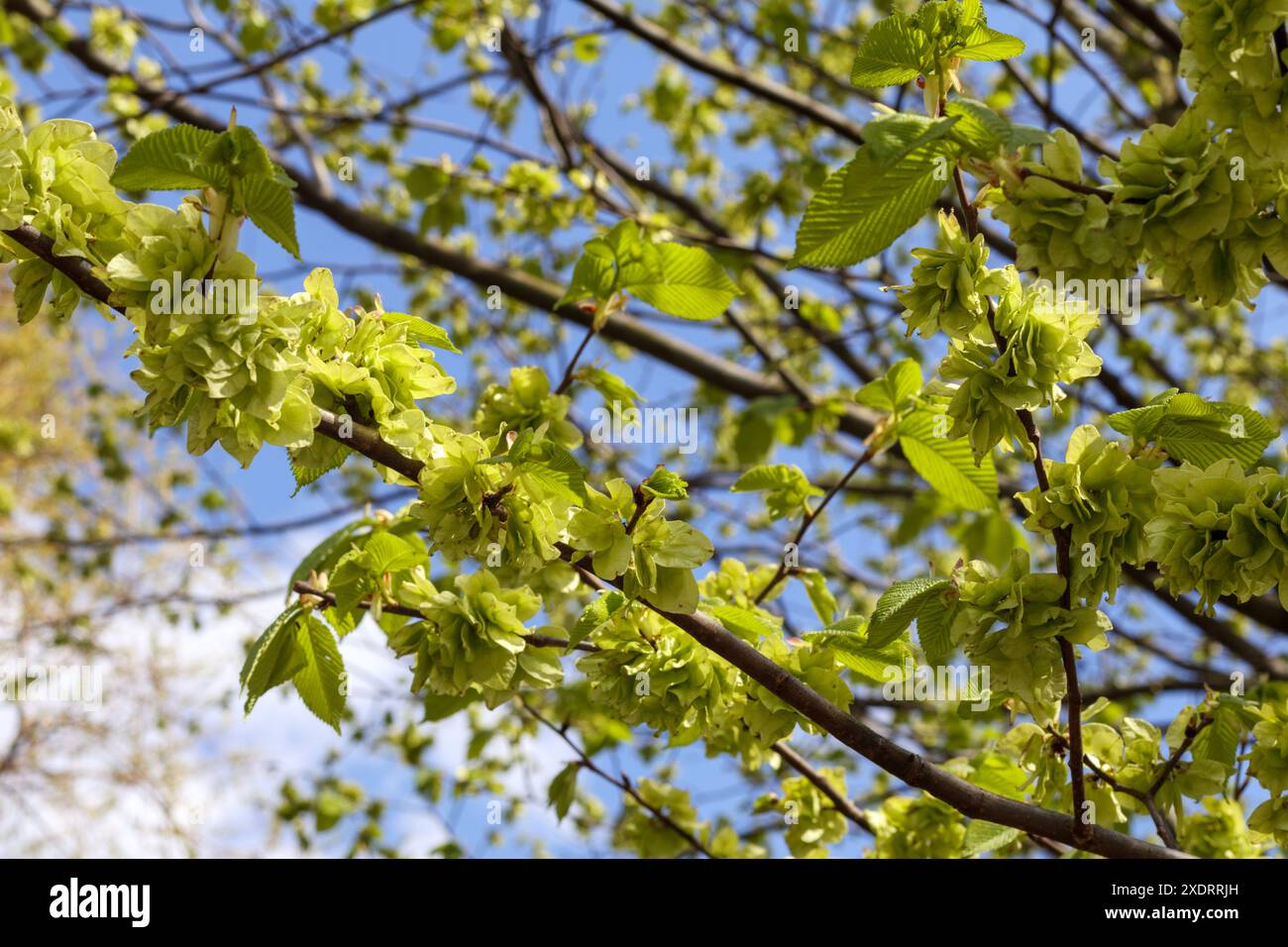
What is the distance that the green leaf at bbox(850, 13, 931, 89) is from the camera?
55.6 inches

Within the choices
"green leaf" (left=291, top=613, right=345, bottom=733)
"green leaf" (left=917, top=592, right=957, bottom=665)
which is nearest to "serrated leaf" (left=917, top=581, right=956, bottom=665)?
"green leaf" (left=917, top=592, right=957, bottom=665)

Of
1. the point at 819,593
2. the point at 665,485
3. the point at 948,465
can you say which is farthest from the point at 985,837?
the point at 665,485

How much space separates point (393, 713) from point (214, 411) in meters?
4.31

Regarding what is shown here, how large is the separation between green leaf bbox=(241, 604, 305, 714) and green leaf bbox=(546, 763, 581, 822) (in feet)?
2.95

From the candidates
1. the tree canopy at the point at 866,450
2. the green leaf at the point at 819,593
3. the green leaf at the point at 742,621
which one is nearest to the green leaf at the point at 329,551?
the tree canopy at the point at 866,450

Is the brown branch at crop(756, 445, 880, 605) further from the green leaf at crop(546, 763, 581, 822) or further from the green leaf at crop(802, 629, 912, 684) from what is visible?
the green leaf at crop(546, 763, 581, 822)

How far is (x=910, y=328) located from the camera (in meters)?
1.52

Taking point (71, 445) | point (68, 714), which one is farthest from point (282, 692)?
point (71, 445)

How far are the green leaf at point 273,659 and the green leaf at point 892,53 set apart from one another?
126 centimetres

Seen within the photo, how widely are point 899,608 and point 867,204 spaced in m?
0.59

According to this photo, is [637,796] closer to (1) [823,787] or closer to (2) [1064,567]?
(1) [823,787]

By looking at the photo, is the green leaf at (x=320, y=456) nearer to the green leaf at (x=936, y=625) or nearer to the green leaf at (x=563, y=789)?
the green leaf at (x=936, y=625)

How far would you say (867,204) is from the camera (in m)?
1.38
